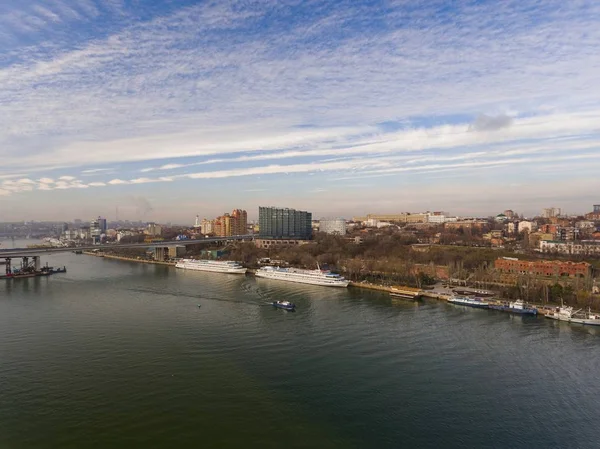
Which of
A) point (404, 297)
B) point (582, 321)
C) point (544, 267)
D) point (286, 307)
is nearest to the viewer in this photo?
point (582, 321)

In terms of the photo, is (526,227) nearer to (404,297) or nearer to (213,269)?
(404,297)

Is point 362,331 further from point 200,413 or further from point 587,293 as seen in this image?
Answer: point 587,293

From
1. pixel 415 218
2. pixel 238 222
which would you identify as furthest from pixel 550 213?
pixel 238 222

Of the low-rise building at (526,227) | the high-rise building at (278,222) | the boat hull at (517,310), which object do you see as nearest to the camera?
the boat hull at (517,310)

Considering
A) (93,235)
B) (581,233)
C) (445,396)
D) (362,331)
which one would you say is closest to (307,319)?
(362,331)

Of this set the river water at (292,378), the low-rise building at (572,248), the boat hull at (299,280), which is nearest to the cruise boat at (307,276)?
the boat hull at (299,280)

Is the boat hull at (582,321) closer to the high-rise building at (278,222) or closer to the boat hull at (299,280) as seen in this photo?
the boat hull at (299,280)
